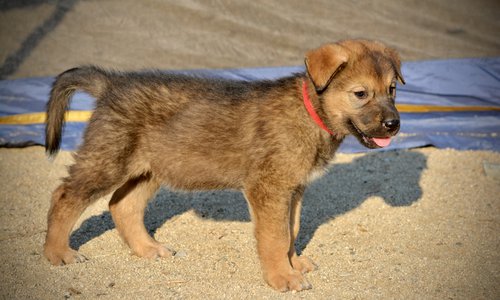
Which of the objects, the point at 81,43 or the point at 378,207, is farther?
the point at 81,43

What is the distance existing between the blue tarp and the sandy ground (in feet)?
0.53

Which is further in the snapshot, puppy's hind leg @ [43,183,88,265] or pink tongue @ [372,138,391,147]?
puppy's hind leg @ [43,183,88,265]

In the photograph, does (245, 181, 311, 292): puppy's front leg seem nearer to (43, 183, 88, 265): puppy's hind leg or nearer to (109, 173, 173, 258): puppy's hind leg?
(109, 173, 173, 258): puppy's hind leg

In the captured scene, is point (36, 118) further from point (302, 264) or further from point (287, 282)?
point (287, 282)

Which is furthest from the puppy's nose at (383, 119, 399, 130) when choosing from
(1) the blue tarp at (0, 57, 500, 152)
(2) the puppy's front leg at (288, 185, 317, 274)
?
(1) the blue tarp at (0, 57, 500, 152)

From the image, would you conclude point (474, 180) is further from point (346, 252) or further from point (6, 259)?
point (6, 259)

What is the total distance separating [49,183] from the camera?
666 centimetres

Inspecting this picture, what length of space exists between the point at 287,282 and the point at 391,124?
1.34 metres

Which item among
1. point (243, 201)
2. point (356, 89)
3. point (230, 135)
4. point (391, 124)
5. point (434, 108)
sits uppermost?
point (356, 89)

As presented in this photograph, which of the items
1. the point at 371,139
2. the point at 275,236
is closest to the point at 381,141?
the point at 371,139

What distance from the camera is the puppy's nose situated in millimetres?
4348

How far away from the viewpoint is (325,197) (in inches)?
254

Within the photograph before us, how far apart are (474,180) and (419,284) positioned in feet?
8.76

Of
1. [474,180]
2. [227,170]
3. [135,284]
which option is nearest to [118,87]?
[227,170]
